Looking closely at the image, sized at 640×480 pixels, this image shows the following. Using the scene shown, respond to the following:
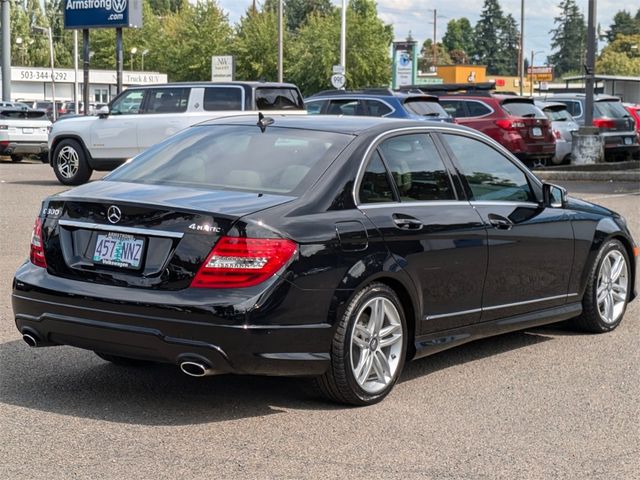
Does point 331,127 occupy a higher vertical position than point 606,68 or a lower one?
lower

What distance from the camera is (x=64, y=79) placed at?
315 feet

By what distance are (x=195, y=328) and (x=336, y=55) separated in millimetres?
70248

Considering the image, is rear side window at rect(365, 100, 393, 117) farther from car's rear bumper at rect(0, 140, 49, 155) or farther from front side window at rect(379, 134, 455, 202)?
front side window at rect(379, 134, 455, 202)

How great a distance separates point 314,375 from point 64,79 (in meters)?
94.1

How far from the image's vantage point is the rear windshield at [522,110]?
24094 mm

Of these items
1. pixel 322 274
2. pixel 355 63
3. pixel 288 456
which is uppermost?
pixel 355 63

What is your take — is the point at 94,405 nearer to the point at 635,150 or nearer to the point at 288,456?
the point at 288,456

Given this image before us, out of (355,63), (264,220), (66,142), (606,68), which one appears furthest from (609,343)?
(606,68)

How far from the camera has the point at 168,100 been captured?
66.9 feet

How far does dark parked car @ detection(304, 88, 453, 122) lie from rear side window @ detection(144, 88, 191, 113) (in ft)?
9.66

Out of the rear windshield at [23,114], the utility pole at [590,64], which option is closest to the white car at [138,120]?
the utility pole at [590,64]

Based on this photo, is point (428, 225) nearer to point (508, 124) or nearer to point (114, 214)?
point (114, 214)

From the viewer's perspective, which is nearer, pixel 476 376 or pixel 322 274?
pixel 322 274

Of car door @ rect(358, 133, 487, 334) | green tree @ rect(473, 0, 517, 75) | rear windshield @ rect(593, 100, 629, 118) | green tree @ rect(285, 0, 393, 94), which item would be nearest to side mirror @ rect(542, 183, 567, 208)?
car door @ rect(358, 133, 487, 334)
